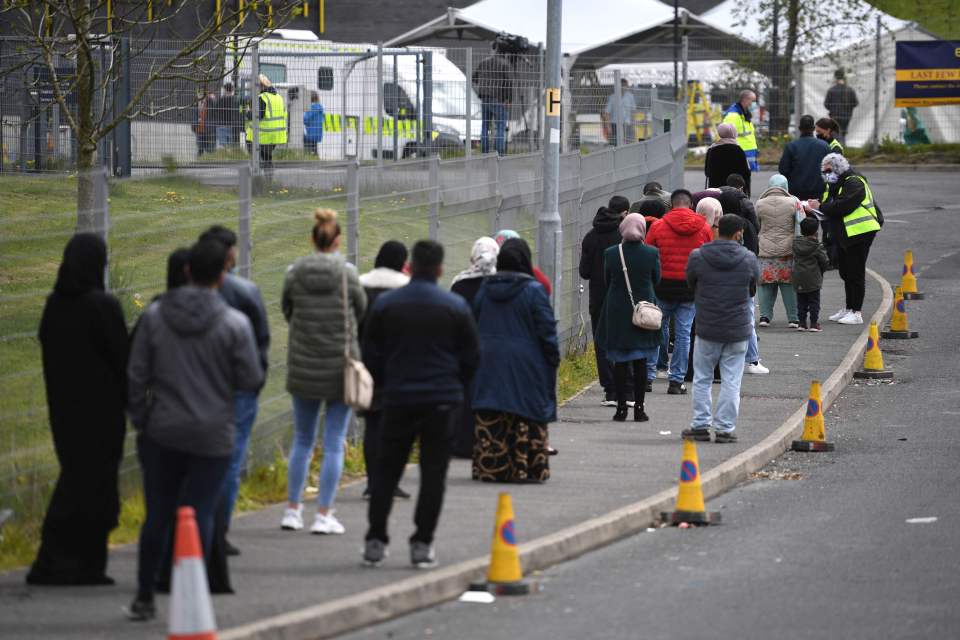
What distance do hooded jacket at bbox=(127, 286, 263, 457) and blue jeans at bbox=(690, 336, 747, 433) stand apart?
20.4 ft

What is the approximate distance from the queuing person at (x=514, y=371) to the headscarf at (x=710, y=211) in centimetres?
460

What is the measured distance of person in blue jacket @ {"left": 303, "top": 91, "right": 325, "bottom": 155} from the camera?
2433 centimetres

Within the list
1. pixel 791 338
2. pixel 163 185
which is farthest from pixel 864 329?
pixel 163 185

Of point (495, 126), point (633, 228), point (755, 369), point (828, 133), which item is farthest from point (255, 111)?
point (633, 228)

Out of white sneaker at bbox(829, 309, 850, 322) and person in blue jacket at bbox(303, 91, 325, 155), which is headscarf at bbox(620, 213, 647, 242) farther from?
person in blue jacket at bbox(303, 91, 325, 155)

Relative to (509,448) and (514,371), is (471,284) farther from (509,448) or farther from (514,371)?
(509,448)

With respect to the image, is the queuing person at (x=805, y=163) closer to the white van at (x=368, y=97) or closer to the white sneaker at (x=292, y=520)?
the white van at (x=368, y=97)

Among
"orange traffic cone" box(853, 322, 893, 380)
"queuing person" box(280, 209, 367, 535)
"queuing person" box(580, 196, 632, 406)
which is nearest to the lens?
"queuing person" box(280, 209, 367, 535)

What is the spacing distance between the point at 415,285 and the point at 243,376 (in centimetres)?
143

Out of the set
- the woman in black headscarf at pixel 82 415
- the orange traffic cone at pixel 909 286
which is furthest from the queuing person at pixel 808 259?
the woman in black headscarf at pixel 82 415

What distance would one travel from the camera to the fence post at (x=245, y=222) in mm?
10531

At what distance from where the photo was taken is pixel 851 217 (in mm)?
19578

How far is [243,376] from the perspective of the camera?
739cm

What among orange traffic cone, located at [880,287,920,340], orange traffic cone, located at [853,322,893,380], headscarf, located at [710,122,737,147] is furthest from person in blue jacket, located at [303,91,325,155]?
orange traffic cone, located at [853,322,893,380]
